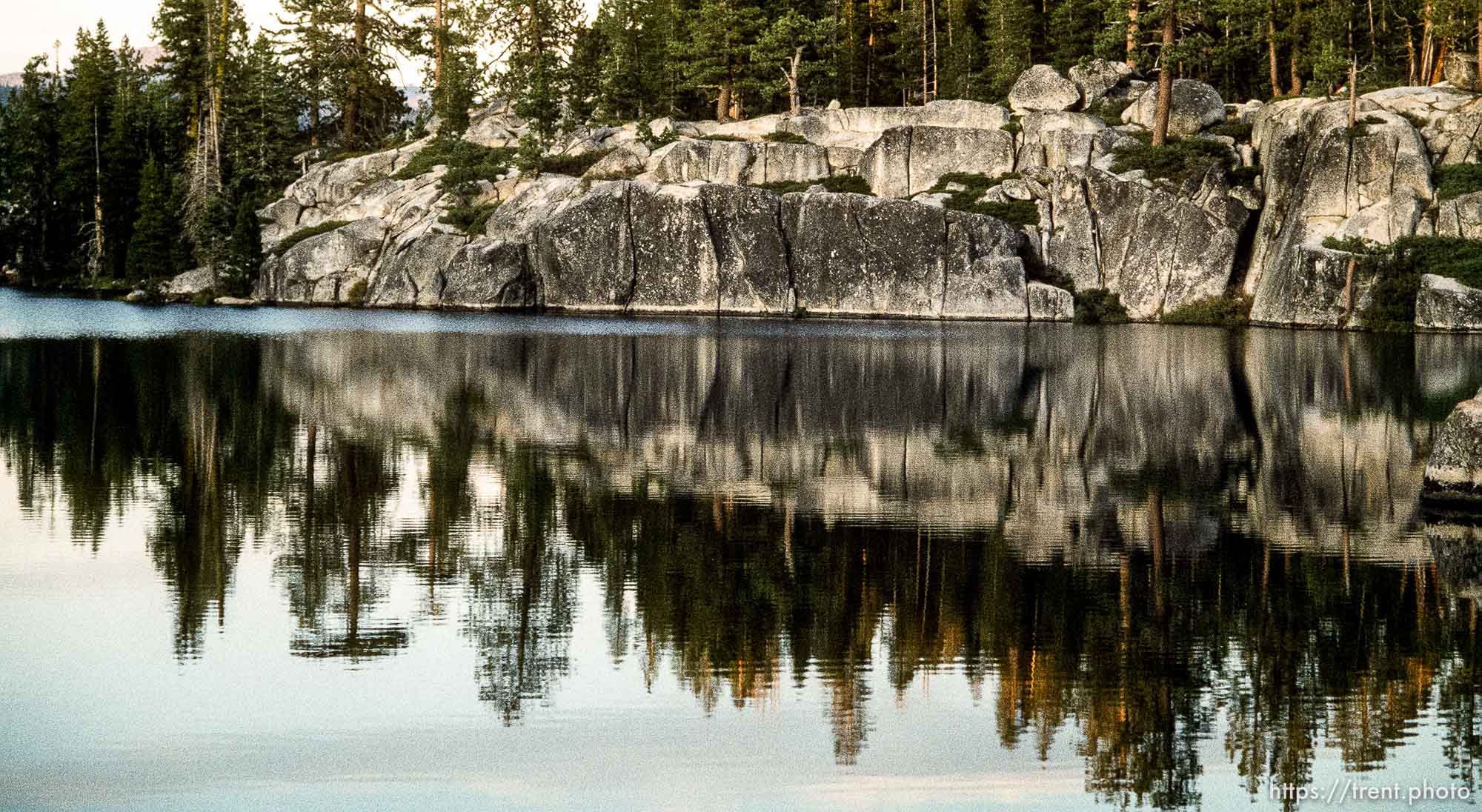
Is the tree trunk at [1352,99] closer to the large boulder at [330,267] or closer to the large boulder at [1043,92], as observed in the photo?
the large boulder at [1043,92]

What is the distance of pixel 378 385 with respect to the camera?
30484mm

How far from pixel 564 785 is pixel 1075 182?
212 feet

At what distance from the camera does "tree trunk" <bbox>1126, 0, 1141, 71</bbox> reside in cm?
6963

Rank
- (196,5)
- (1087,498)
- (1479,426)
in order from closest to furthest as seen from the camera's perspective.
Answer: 1. (1479,426)
2. (1087,498)
3. (196,5)

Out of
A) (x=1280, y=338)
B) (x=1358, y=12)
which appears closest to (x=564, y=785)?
(x=1280, y=338)

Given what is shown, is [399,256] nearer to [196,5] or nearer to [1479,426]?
[196,5]

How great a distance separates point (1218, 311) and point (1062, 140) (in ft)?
42.4

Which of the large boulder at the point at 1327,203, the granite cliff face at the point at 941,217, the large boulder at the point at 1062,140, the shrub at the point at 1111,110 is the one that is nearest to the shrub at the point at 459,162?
the granite cliff face at the point at 941,217

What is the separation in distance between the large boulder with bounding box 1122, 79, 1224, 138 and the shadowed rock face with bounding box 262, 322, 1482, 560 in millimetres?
28325

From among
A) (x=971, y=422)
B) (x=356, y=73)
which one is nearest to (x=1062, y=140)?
(x=356, y=73)

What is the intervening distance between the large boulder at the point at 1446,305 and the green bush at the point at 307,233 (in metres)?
54.0

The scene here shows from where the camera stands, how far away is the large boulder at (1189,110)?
72.1 meters

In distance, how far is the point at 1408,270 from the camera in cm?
5800

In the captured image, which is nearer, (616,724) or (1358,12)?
(616,724)
